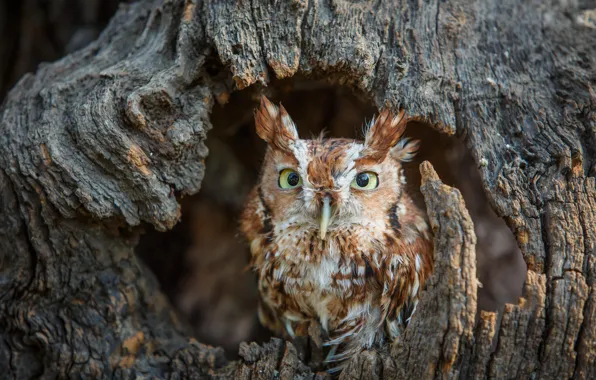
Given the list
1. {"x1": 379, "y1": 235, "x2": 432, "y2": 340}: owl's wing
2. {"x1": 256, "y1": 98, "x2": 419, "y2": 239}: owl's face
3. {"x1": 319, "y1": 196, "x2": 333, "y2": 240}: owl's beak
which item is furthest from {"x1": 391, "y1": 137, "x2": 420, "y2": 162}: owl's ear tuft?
{"x1": 319, "y1": 196, "x2": 333, "y2": 240}: owl's beak

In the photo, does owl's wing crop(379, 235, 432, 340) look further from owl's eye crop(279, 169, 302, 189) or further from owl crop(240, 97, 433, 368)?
owl's eye crop(279, 169, 302, 189)

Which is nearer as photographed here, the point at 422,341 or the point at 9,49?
the point at 422,341

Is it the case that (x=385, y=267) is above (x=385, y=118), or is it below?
below

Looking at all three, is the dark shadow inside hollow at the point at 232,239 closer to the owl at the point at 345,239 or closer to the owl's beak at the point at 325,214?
the owl at the point at 345,239

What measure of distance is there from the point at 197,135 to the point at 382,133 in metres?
0.76

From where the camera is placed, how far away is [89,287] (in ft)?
7.65

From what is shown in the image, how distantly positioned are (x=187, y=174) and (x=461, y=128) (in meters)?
1.14

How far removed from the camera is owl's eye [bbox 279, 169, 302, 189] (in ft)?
7.49

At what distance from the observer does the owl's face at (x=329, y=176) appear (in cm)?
213

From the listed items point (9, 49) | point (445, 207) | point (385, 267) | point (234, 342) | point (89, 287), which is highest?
point (9, 49)

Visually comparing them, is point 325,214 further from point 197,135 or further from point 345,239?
point 197,135

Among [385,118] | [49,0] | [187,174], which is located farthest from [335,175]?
[49,0]

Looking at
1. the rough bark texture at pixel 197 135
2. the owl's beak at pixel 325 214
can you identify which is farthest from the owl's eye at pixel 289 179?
the rough bark texture at pixel 197 135

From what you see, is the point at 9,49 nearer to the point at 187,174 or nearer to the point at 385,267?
the point at 187,174
